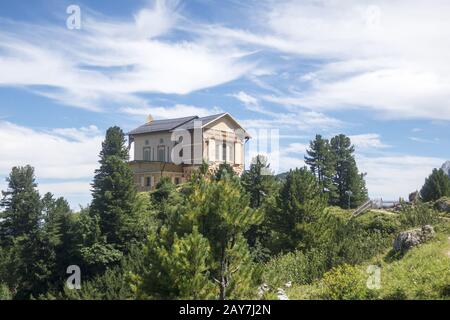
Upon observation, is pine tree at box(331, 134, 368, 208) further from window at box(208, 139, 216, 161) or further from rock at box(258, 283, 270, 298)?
rock at box(258, 283, 270, 298)

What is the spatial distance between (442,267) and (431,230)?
689cm

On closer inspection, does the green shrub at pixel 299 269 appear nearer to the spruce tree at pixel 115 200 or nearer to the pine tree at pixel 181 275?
the pine tree at pixel 181 275

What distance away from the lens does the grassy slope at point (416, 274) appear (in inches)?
680

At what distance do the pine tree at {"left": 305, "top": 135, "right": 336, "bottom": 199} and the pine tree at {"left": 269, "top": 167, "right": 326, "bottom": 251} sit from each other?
14870 millimetres

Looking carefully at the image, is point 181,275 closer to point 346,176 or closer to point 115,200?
point 115,200

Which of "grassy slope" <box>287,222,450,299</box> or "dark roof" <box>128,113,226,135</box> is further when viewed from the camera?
"dark roof" <box>128,113,226,135</box>

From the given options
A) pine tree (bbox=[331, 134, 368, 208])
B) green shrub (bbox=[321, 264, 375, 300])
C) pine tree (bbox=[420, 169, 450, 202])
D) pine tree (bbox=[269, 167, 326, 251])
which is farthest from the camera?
pine tree (bbox=[331, 134, 368, 208])

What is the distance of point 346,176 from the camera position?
4869 centimetres

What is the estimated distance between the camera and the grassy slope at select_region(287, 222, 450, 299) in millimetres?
17266

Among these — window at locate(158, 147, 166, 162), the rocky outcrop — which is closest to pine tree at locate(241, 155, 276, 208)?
the rocky outcrop

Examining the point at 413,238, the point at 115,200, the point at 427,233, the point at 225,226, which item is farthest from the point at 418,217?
the point at 115,200
